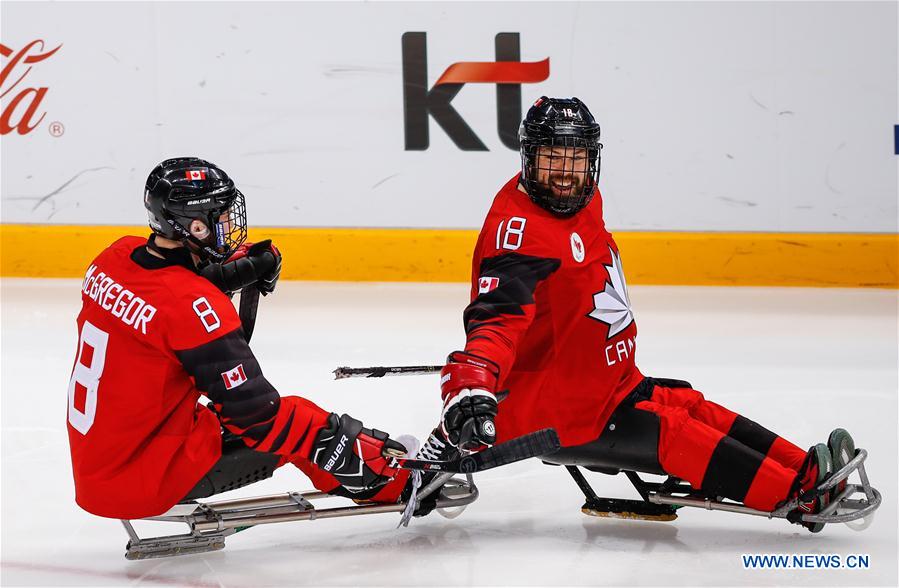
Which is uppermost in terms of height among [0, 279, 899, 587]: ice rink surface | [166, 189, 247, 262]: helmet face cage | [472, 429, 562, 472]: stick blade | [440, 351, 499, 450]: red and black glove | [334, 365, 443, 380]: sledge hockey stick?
[166, 189, 247, 262]: helmet face cage

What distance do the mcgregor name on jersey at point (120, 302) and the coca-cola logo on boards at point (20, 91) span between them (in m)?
4.21

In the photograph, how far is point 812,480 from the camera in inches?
116

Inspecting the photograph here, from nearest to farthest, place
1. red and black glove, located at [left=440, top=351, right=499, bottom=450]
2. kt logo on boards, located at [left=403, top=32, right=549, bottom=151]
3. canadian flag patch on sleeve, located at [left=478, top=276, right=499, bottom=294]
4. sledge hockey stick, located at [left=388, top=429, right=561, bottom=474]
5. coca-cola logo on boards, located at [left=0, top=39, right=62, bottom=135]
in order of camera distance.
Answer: red and black glove, located at [left=440, top=351, right=499, bottom=450]
sledge hockey stick, located at [left=388, top=429, right=561, bottom=474]
canadian flag patch on sleeve, located at [left=478, top=276, right=499, bottom=294]
kt logo on boards, located at [left=403, top=32, right=549, bottom=151]
coca-cola logo on boards, located at [left=0, top=39, right=62, bottom=135]

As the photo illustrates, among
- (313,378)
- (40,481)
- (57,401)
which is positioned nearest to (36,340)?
(57,401)

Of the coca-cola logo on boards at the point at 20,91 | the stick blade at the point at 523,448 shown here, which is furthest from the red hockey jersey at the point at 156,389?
the coca-cola logo on boards at the point at 20,91

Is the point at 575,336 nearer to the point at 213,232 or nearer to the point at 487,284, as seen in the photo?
the point at 487,284

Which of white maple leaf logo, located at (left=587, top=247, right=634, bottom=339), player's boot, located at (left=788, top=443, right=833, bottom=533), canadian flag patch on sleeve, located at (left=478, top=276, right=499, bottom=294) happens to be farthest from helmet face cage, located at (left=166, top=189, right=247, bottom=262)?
player's boot, located at (left=788, top=443, right=833, bottom=533)

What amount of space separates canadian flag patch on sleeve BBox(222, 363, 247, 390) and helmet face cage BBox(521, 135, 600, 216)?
812 mm

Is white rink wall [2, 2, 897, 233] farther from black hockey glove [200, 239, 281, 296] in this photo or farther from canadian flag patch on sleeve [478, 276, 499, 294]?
canadian flag patch on sleeve [478, 276, 499, 294]

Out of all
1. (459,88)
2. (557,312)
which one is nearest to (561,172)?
(557,312)

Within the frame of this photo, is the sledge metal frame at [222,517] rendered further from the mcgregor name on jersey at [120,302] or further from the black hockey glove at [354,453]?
the mcgregor name on jersey at [120,302]

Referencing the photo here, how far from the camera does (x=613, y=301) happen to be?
3.06m

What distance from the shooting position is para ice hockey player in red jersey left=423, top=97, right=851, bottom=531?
2.88 metres

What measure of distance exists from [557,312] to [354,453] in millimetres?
596
